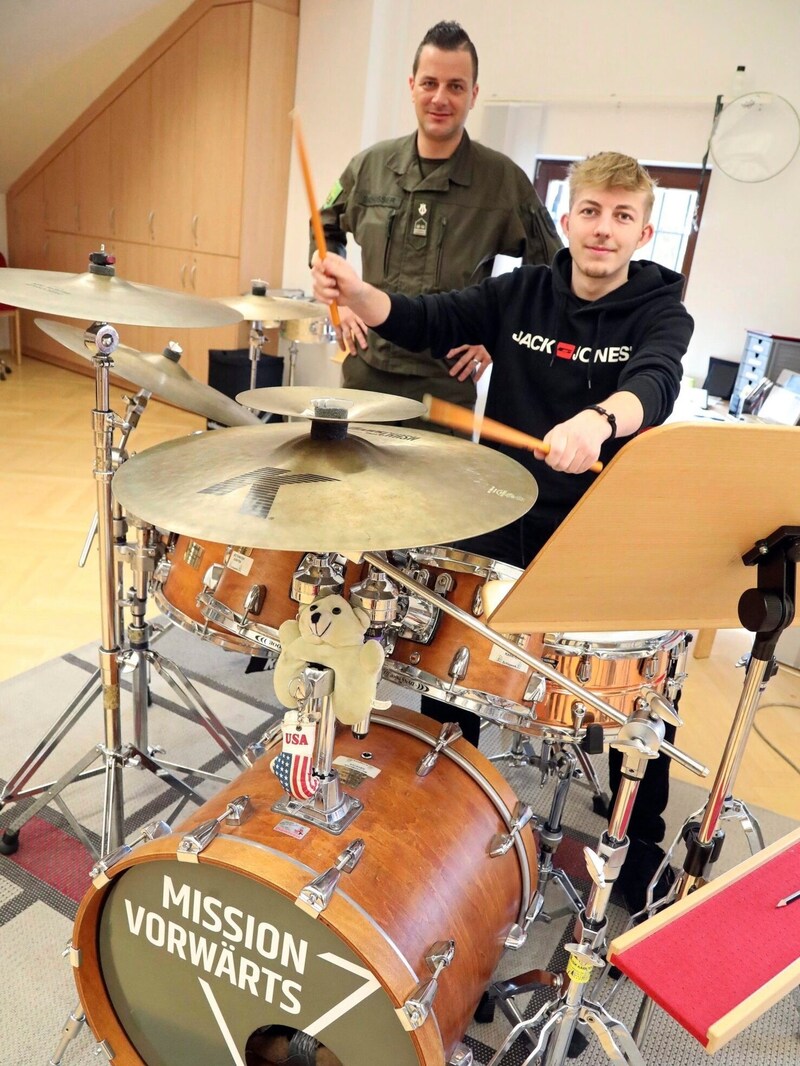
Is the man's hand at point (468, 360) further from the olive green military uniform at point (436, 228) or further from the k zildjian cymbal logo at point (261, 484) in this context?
the k zildjian cymbal logo at point (261, 484)

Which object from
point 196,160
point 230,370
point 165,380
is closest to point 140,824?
point 165,380

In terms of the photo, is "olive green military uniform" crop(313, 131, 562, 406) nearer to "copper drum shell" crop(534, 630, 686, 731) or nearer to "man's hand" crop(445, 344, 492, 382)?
"man's hand" crop(445, 344, 492, 382)

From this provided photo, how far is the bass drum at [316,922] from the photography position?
0.94 meters

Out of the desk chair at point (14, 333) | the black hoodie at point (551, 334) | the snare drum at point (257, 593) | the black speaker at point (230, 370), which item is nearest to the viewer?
the snare drum at point (257, 593)

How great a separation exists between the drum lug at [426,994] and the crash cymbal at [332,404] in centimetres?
68

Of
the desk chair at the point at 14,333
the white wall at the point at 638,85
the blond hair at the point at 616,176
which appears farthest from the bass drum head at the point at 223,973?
the desk chair at the point at 14,333

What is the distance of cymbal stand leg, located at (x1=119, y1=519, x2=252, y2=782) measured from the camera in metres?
1.50

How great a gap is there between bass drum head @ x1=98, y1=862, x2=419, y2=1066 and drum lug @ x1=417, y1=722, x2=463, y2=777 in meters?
0.28

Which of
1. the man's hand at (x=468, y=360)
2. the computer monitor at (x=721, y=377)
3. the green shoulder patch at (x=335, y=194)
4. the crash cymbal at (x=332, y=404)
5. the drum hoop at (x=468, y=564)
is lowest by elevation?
the drum hoop at (x=468, y=564)

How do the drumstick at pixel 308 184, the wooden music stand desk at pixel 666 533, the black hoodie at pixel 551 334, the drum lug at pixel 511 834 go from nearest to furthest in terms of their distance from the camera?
the wooden music stand desk at pixel 666 533
the drumstick at pixel 308 184
the drum lug at pixel 511 834
the black hoodie at pixel 551 334

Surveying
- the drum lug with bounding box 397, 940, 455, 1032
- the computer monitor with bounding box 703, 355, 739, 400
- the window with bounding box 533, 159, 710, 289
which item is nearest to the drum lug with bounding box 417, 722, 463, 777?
the drum lug with bounding box 397, 940, 455, 1032

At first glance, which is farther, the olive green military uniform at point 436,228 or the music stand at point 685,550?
the olive green military uniform at point 436,228

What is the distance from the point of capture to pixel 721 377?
131 inches

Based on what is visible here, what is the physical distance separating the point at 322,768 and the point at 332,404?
0.48m
